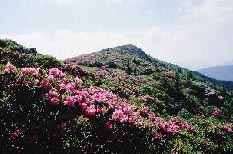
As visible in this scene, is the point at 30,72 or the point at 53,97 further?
the point at 30,72

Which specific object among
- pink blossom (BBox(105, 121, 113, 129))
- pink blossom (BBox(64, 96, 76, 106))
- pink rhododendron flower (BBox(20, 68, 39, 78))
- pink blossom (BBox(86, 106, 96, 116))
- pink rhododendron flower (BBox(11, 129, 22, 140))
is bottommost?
pink rhododendron flower (BBox(11, 129, 22, 140))

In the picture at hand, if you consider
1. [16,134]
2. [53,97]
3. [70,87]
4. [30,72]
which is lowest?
[16,134]

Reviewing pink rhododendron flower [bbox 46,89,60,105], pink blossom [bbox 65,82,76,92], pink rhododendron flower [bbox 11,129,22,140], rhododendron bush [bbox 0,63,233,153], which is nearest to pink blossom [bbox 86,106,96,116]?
rhododendron bush [bbox 0,63,233,153]

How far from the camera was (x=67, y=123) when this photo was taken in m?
13.8

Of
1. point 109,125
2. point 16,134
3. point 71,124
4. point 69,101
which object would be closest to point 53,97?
point 69,101

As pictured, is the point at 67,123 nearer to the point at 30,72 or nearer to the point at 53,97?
the point at 53,97

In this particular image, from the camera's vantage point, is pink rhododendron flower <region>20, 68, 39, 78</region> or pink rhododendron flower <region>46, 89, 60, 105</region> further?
pink rhododendron flower <region>20, 68, 39, 78</region>

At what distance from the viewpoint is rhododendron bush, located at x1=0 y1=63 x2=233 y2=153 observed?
41.7 feet

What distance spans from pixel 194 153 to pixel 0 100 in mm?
8695

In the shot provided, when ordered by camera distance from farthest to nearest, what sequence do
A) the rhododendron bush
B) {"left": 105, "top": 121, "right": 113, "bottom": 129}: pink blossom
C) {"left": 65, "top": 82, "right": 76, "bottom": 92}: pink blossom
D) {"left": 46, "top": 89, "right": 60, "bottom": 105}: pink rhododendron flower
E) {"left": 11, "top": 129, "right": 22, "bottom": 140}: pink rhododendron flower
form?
{"left": 65, "top": 82, "right": 76, "bottom": 92}: pink blossom → {"left": 46, "top": 89, "right": 60, "bottom": 105}: pink rhododendron flower → {"left": 105, "top": 121, "right": 113, "bottom": 129}: pink blossom → the rhododendron bush → {"left": 11, "top": 129, "right": 22, "bottom": 140}: pink rhododendron flower

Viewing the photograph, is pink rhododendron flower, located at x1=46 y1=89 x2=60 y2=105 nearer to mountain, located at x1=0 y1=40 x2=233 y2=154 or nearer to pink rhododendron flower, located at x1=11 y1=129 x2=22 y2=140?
mountain, located at x1=0 y1=40 x2=233 y2=154

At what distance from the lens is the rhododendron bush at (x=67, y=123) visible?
1272cm

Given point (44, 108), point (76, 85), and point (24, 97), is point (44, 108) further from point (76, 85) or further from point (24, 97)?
point (76, 85)

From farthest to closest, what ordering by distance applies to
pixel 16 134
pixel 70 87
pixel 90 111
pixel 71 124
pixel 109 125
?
pixel 70 87, pixel 90 111, pixel 109 125, pixel 71 124, pixel 16 134
